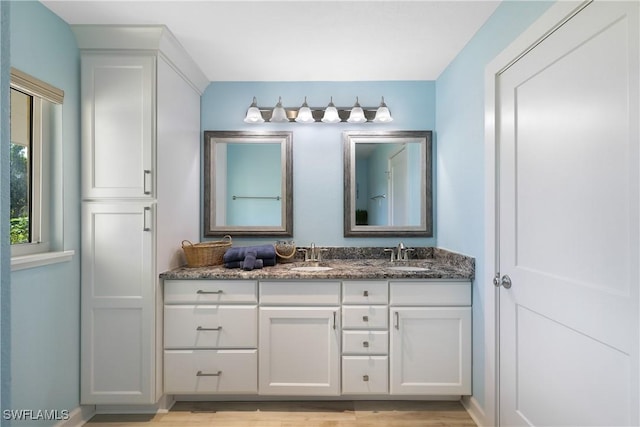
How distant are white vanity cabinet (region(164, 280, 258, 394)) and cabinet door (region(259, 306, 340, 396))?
0.07m

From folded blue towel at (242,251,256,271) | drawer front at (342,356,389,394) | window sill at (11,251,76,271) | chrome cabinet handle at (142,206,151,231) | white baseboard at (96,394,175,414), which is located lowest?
white baseboard at (96,394,175,414)

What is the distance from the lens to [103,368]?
→ 1.97 meters

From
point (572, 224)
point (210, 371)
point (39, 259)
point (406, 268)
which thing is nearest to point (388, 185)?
point (406, 268)

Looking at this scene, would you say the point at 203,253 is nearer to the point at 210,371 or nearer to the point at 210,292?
the point at 210,292

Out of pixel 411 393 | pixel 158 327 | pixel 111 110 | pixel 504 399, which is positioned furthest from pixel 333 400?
pixel 111 110

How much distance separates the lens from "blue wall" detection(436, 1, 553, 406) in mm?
1737

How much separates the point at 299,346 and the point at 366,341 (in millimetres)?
412

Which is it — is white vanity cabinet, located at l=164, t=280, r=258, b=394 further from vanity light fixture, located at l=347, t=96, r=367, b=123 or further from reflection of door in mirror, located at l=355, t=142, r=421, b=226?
vanity light fixture, located at l=347, t=96, r=367, b=123

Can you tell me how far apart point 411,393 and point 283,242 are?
1.33 m

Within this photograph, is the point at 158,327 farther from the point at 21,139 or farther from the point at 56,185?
the point at 21,139

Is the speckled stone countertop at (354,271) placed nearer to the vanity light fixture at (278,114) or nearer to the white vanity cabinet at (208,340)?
the white vanity cabinet at (208,340)

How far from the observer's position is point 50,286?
175cm

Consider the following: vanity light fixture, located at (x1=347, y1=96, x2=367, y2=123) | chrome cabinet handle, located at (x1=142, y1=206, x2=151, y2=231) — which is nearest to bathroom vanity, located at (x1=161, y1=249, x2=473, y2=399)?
chrome cabinet handle, located at (x1=142, y1=206, x2=151, y2=231)

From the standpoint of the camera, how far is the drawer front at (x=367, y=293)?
2.09 meters
